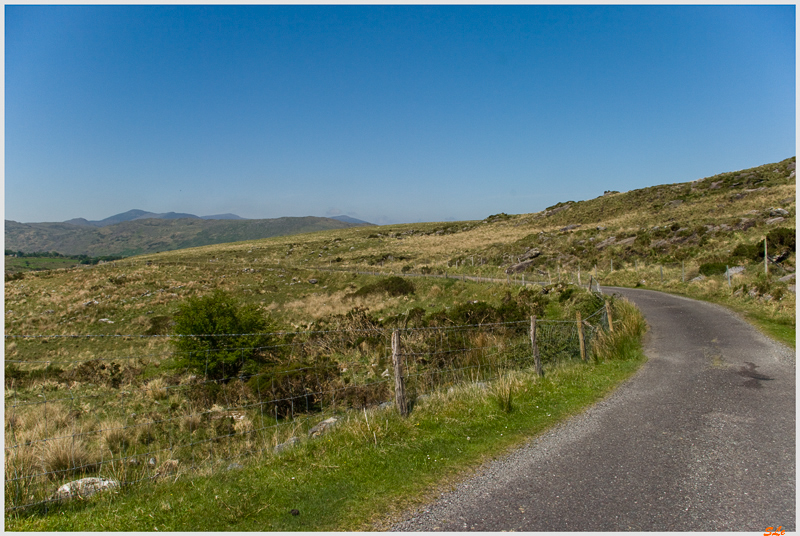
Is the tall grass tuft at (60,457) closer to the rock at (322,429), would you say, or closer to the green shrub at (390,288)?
the rock at (322,429)

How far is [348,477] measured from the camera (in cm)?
571

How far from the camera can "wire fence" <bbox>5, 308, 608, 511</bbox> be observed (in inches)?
262

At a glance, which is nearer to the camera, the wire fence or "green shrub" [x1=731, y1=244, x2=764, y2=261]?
the wire fence

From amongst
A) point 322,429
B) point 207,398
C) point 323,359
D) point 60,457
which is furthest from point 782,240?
point 60,457

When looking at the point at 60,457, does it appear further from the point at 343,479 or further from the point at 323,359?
the point at 323,359

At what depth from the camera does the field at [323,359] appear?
247 inches

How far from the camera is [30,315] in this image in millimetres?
33781

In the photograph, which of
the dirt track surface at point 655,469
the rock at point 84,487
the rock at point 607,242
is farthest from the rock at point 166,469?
the rock at point 607,242

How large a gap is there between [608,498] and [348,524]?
2702 millimetres

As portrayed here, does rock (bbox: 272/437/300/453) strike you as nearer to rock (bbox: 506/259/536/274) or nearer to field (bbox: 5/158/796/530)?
field (bbox: 5/158/796/530)

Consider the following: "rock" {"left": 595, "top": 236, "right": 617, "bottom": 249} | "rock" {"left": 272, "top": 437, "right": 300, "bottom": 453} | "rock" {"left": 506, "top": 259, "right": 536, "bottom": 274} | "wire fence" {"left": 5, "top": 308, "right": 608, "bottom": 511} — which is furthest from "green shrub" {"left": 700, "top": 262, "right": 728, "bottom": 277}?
"rock" {"left": 272, "top": 437, "right": 300, "bottom": 453}

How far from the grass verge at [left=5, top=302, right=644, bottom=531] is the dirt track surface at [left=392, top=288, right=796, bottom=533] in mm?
411

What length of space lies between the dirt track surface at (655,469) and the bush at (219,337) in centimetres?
1082

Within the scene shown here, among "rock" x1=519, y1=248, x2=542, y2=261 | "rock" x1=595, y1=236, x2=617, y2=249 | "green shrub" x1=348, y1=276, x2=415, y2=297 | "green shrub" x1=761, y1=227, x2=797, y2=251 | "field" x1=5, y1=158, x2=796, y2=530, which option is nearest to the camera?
"field" x1=5, y1=158, x2=796, y2=530
